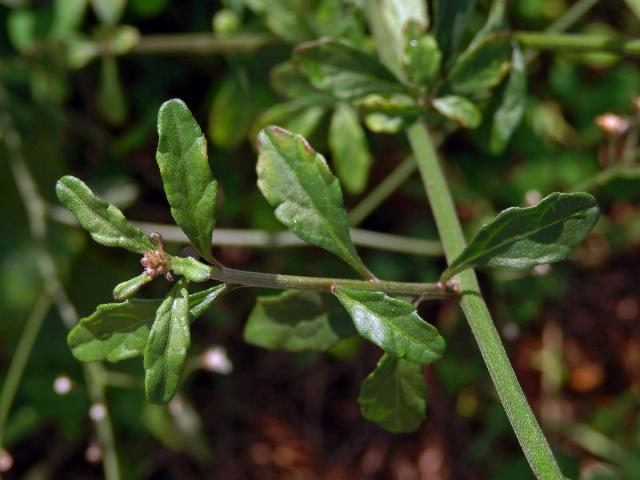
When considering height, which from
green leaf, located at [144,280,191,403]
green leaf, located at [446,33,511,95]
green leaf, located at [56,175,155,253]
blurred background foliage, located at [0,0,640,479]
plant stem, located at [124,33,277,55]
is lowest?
blurred background foliage, located at [0,0,640,479]

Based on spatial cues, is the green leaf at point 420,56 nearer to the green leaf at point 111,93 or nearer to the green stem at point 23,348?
the green leaf at point 111,93

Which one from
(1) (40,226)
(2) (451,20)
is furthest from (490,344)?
(1) (40,226)

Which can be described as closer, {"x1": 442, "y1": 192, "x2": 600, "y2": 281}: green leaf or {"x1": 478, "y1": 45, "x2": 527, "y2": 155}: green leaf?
{"x1": 442, "y1": 192, "x2": 600, "y2": 281}: green leaf

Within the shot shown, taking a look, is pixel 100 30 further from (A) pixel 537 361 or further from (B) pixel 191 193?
(A) pixel 537 361

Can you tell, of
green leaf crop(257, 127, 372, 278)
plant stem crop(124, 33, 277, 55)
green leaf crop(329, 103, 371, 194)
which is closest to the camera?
green leaf crop(257, 127, 372, 278)

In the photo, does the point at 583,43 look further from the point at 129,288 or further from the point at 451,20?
the point at 129,288

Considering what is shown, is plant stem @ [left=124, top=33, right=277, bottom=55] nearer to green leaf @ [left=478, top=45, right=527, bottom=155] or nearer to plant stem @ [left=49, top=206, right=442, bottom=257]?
plant stem @ [left=49, top=206, right=442, bottom=257]

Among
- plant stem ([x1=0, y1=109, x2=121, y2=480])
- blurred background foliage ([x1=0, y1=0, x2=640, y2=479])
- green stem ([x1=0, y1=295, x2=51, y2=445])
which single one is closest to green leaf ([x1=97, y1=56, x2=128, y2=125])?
blurred background foliage ([x1=0, y1=0, x2=640, y2=479])
